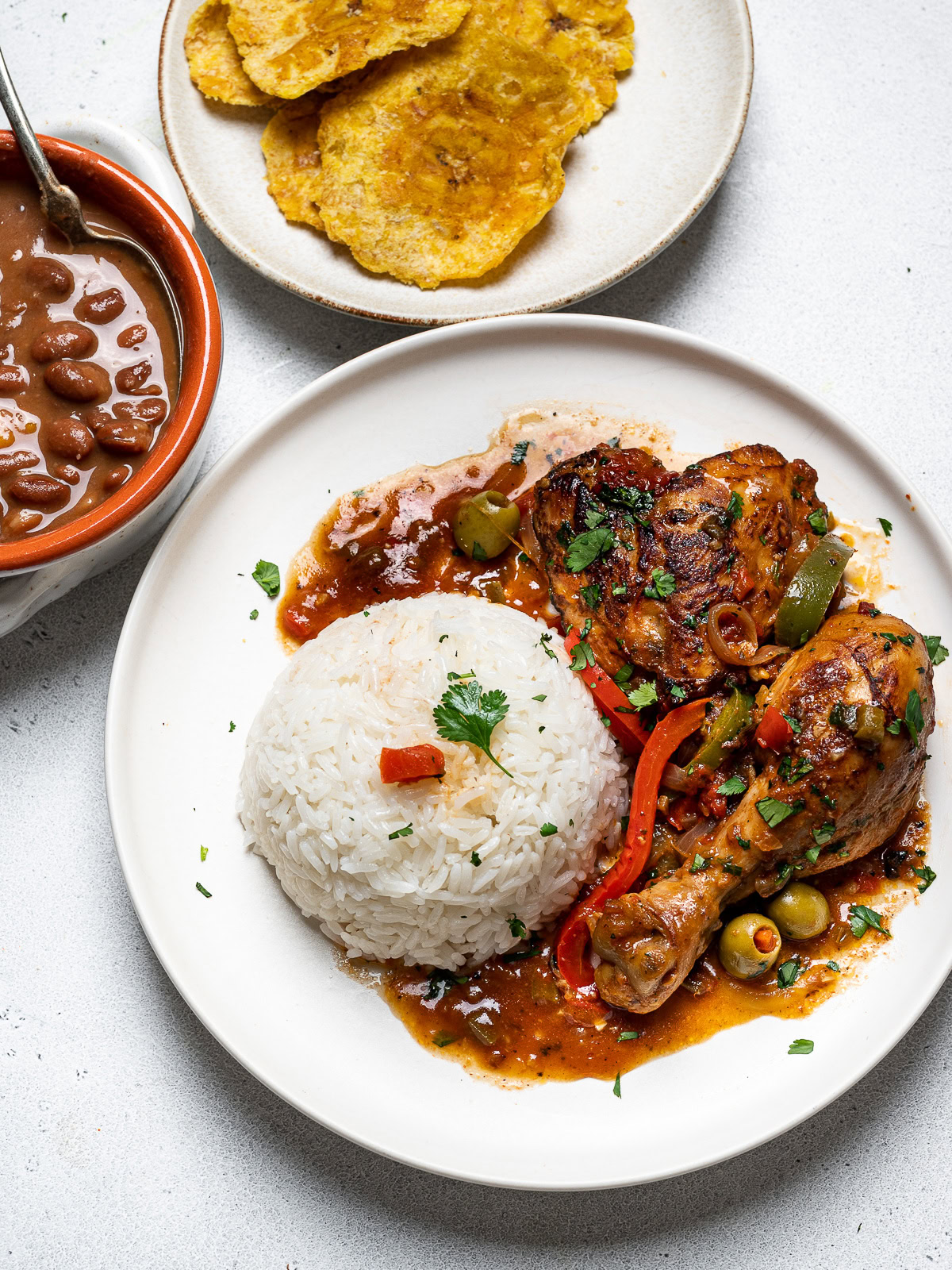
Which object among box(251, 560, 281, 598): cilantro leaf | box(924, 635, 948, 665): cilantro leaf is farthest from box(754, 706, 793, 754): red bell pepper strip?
box(251, 560, 281, 598): cilantro leaf

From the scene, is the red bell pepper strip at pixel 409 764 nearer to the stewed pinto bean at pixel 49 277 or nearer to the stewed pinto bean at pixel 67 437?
the stewed pinto bean at pixel 67 437

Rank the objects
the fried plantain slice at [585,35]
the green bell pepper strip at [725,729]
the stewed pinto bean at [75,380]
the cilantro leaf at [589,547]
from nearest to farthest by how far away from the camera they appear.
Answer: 1. the stewed pinto bean at [75,380]
2. the green bell pepper strip at [725,729]
3. the cilantro leaf at [589,547]
4. the fried plantain slice at [585,35]

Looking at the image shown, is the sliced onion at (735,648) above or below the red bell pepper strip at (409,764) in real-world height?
above

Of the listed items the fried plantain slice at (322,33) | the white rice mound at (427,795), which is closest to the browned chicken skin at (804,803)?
the white rice mound at (427,795)

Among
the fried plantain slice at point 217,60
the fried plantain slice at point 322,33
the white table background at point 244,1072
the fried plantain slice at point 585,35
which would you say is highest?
the fried plantain slice at point 585,35

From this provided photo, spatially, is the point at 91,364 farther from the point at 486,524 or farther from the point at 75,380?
the point at 486,524

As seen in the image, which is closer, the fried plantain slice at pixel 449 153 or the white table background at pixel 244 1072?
the white table background at pixel 244 1072

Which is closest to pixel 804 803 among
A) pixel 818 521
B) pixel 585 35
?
pixel 818 521
